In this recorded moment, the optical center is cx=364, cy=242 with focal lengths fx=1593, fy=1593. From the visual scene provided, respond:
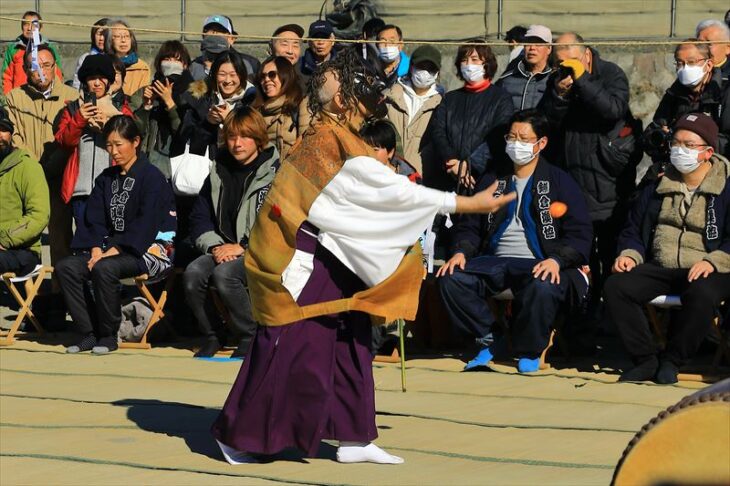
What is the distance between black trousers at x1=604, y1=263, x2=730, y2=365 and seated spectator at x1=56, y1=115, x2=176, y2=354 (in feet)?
10.1

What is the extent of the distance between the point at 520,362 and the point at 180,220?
287cm

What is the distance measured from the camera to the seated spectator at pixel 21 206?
10711 millimetres

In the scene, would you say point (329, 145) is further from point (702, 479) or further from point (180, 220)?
point (180, 220)

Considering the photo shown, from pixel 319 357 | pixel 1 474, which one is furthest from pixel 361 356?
pixel 1 474

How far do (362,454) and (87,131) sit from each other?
512 cm

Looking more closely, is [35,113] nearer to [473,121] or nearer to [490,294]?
[473,121]

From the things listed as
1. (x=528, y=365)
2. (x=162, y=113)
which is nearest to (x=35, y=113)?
(x=162, y=113)

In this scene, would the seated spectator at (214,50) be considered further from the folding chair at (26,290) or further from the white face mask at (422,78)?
the folding chair at (26,290)

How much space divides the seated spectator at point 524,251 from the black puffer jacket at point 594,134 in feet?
0.88

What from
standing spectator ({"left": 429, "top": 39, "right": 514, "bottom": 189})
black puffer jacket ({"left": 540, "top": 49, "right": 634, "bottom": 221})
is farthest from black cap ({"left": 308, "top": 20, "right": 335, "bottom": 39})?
black puffer jacket ({"left": 540, "top": 49, "right": 634, "bottom": 221})

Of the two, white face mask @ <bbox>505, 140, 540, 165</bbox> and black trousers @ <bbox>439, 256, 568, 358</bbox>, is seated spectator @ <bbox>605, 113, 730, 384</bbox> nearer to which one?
black trousers @ <bbox>439, 256, 568, 358</bbox>

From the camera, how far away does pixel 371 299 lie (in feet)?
21.2

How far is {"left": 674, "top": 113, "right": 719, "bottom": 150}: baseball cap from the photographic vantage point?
877cm

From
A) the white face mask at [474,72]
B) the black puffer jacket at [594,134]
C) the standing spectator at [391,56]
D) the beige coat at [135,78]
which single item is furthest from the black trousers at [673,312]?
the beige coat at [135,78]
